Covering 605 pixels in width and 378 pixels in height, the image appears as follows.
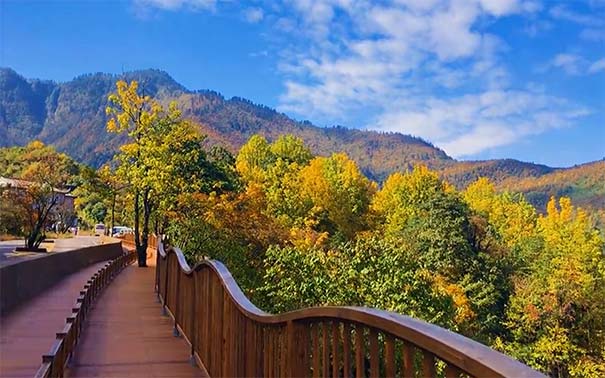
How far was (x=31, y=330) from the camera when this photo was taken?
7051 mm

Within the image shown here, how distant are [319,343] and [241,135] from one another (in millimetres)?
129842

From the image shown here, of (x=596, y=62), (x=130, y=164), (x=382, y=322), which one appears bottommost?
(x=382, y=322)

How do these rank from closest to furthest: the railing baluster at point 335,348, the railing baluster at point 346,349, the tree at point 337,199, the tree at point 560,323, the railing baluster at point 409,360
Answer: the railing baluster at point 409,360 < the railing baluster at point 346,349 < the railing baluster at point 335,348 < the tree at point 560,323 < the tree at point 337,199

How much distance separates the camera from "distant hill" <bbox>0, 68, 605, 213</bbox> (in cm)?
11606

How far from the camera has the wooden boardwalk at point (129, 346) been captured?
16.5 ft

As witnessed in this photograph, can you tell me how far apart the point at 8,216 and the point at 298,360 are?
24774 mm

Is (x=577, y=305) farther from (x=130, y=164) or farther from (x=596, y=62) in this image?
(x=130, y=164)

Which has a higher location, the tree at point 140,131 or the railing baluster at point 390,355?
the tree at point 140,131

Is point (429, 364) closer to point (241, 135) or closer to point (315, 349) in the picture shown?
point (315, 349)

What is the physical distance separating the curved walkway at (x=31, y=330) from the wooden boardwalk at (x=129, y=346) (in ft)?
1.29

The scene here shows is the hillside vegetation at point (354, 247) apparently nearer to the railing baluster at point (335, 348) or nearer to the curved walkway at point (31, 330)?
the curved walkway at point (31, 330)

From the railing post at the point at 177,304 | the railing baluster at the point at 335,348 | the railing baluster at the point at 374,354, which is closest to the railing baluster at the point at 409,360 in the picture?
the railing baluster at the point at 374,354

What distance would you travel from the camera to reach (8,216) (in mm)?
23750

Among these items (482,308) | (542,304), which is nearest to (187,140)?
(482,308)
